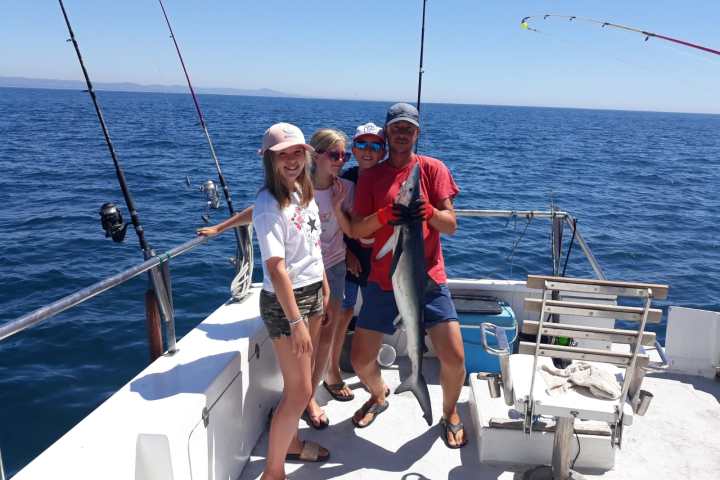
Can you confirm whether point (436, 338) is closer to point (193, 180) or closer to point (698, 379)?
point (698, 379)

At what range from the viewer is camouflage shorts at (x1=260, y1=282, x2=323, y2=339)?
2500 millimetres

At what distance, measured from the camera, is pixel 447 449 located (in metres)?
3.34

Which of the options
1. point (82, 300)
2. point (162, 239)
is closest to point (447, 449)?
point (82, 300)

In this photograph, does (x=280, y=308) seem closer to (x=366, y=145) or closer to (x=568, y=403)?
(x=366, y=145)

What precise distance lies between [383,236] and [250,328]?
1003 millimetres

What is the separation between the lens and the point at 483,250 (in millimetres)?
12391

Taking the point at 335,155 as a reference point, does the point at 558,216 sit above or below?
below

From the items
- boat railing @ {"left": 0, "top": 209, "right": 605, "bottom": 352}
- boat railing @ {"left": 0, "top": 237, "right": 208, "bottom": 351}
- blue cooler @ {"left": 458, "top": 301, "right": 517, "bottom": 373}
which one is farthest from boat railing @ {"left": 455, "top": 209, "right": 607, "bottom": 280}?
boat railing @ {"left": 0, "top": 237, "right": 208, "bottom": 351}

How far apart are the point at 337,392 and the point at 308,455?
0.77 metres

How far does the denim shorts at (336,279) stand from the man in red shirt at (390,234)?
0.52ft

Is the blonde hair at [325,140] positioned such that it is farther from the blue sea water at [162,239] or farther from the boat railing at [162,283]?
the blue sea water at [162,239]

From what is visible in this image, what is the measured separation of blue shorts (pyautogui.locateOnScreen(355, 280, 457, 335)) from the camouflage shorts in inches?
22.8

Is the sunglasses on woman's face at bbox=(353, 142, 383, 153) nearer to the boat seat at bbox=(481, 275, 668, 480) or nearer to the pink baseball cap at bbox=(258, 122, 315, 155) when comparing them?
the pink baseball cap at bbox=(258, 122, 315, 155)

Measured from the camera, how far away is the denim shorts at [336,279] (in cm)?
321
